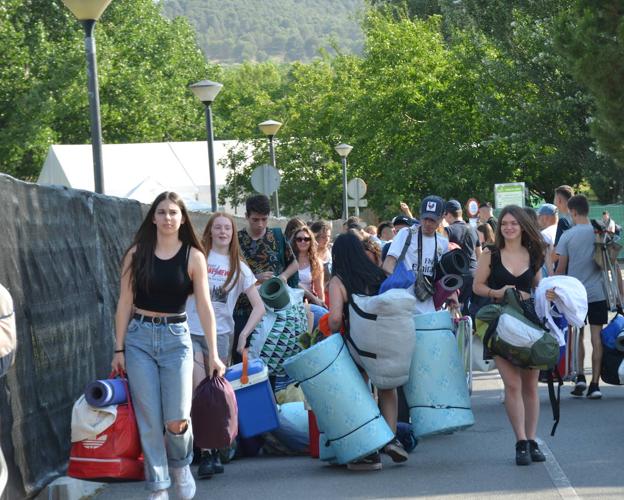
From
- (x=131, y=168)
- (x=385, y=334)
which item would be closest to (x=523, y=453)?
(x=385, y=334)

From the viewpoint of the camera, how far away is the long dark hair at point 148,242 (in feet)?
22.3

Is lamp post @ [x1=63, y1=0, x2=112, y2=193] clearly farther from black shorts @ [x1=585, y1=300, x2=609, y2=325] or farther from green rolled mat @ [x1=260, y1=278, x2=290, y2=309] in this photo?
black shorts @ [x1=585, y1=300, x2=609, y2=325]

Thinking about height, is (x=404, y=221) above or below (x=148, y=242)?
below

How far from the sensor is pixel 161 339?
674 cm

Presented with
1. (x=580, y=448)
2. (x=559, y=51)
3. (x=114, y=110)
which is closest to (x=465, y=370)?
(x=580, y=448)

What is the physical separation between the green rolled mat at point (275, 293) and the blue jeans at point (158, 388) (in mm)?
2478

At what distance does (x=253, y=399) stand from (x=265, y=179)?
61.8 ft

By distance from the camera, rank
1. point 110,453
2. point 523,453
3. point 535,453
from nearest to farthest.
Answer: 1. point 110,453
2. point 523,453
3. point 535,453

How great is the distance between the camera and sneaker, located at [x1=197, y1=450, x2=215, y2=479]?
7984mm

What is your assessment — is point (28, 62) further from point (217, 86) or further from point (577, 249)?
point (577, 249)

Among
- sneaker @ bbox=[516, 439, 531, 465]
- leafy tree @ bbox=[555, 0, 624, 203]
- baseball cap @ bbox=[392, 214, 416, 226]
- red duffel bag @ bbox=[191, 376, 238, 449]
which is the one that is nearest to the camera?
red duffel bag @ bbox=[191, 376, 238, 449]

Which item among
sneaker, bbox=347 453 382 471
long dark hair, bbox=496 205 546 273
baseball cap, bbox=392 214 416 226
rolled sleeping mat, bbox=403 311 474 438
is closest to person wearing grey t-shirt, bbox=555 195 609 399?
baseball cap, bbox=392 214 416 226

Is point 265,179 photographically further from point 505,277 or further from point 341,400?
point 341,400

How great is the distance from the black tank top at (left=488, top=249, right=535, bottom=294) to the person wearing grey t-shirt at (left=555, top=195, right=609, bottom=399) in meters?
2.93
